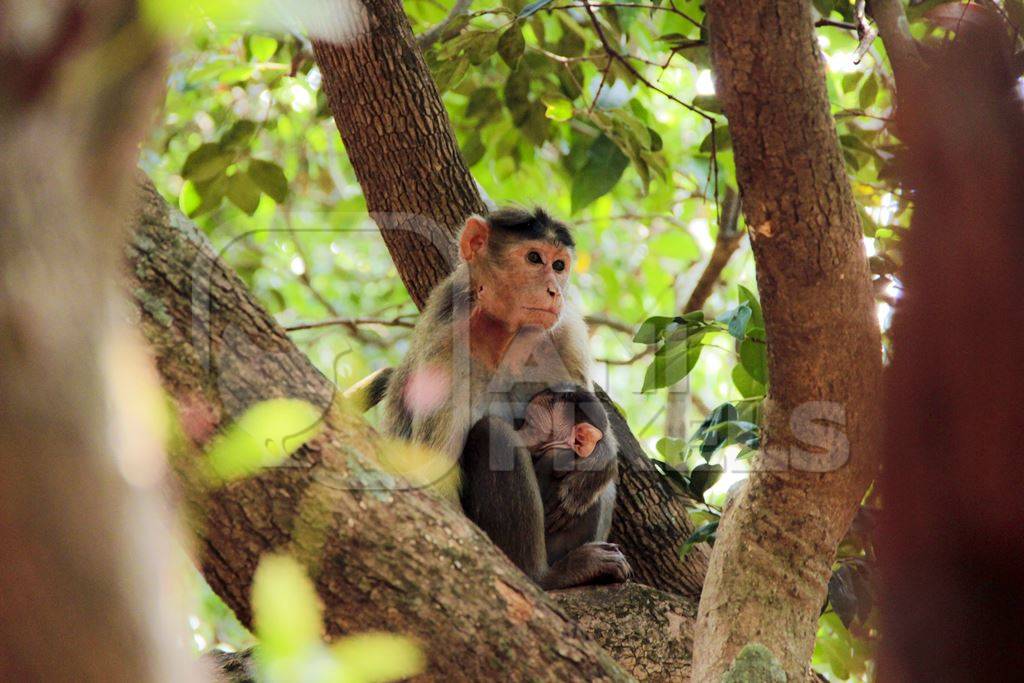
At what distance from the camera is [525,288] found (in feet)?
18.5

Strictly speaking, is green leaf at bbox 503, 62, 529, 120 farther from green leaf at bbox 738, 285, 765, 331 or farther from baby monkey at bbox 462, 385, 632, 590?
green leaf at bbox 738, 285, 765, 331

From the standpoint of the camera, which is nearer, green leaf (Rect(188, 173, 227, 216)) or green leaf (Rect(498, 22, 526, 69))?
green leaf (Rect(498, 22, 526, 69))

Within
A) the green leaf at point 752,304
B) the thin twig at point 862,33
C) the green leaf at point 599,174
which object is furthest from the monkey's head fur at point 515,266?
the thin twig at point 862,33

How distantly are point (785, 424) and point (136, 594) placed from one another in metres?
2.59

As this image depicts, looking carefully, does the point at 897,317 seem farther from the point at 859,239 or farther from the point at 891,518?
the point at 859,239

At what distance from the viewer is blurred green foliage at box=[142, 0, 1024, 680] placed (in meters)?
4.45

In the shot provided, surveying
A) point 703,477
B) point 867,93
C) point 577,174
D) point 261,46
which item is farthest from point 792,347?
point 261,46

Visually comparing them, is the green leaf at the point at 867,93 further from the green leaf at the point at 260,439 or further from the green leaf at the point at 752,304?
the green leaf at the point at 260,439

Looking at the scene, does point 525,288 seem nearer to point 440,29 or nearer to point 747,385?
point 747,385

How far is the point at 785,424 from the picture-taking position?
10.9 ft

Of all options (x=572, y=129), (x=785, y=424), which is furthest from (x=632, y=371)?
(x=785, y=424)

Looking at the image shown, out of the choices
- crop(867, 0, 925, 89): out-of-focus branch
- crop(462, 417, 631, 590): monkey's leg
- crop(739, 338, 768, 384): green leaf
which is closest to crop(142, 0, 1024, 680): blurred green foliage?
crop(739, 338, 768, 384): green leaf

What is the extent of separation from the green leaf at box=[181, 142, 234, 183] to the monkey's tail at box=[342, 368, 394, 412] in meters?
1.43

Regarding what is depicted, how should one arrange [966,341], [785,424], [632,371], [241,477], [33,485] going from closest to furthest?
1. [33,485]
2. [966,341]
3. [241,477]
4. [785,424]
5. [632,371]
